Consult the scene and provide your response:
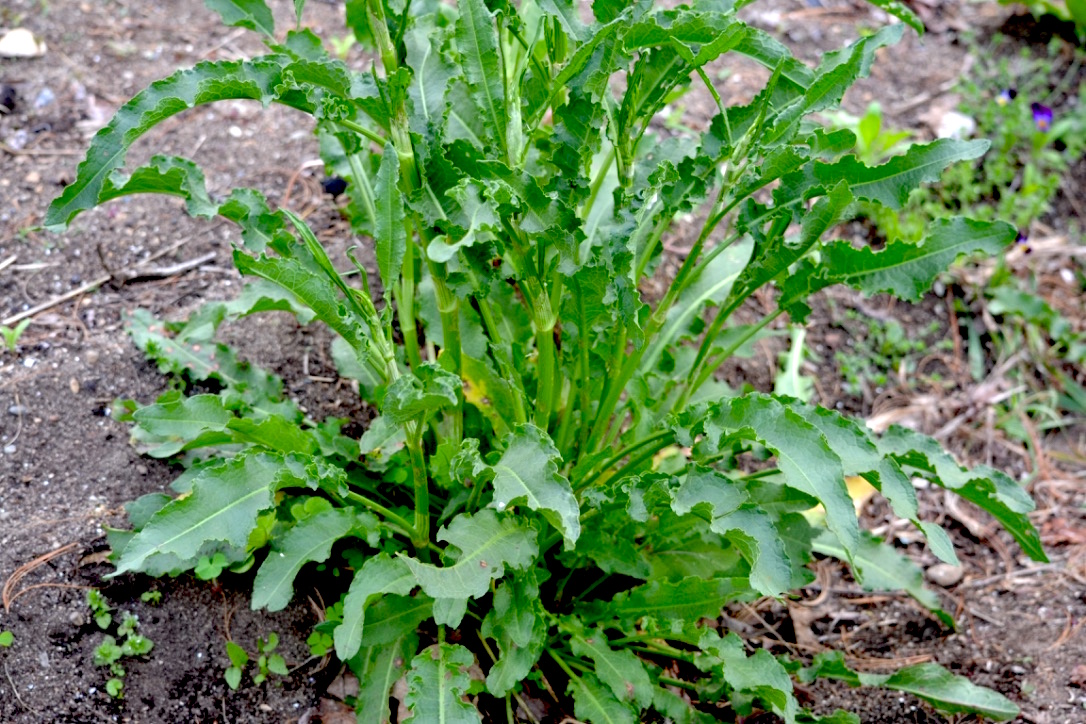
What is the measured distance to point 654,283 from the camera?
11.0ft

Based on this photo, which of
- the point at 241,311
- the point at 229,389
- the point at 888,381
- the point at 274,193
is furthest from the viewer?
the point at 888,381

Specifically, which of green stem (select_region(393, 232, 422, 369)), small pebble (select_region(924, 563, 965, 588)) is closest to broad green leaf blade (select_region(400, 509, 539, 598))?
green stem (select_region(393, 232, 422, 369))

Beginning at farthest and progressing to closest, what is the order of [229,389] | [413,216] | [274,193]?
[274,193]
[229,389]
[413,216]

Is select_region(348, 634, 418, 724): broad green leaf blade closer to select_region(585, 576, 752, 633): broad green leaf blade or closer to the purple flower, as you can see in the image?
select_region(585, 576, 752, 633): broad green leaf blade

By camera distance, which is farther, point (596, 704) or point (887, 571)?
point (887, 571)

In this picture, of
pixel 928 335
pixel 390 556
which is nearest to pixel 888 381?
pixel 928 335

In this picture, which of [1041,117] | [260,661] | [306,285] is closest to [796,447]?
[306,285]

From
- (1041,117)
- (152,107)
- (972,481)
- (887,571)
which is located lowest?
(887,571)

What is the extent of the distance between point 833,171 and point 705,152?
28 cm

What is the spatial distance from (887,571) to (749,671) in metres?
0.65

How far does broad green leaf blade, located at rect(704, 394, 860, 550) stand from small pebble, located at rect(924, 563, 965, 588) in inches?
51.8

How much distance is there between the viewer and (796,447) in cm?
186

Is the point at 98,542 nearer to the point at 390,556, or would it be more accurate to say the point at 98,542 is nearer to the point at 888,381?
the point at 390,556

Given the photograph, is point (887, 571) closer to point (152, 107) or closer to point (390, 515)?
point (390, 515)
